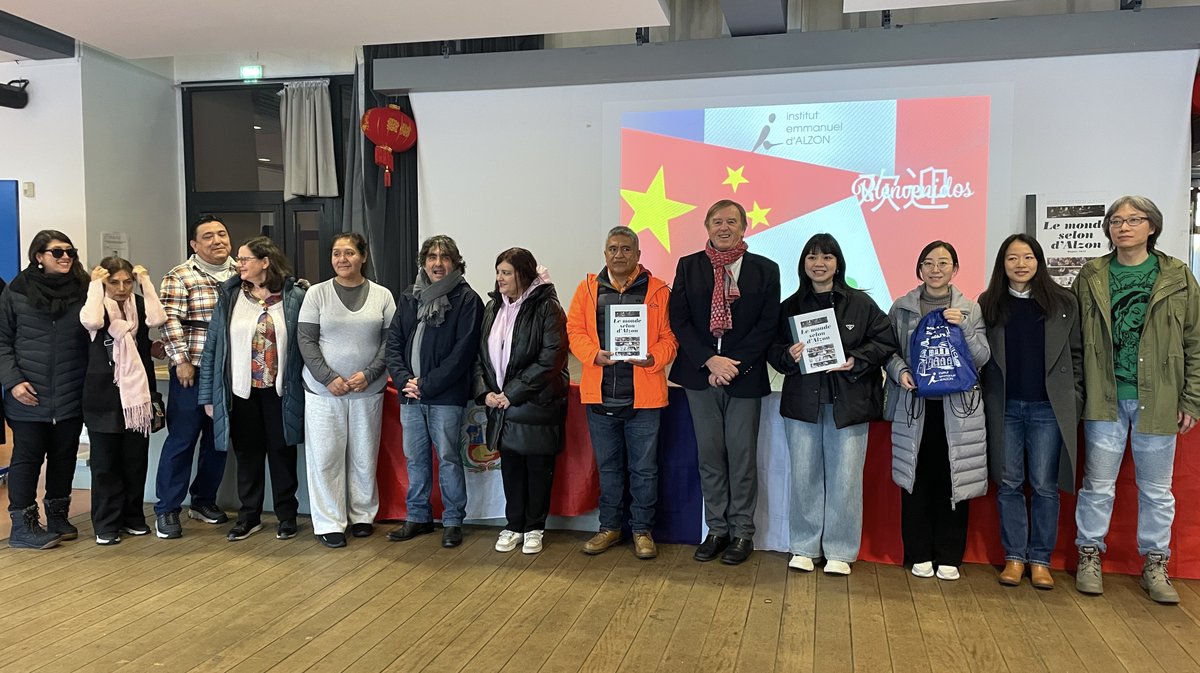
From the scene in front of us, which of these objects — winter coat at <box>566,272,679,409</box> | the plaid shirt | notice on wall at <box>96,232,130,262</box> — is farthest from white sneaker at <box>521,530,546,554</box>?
notice on wall at <box>96,232,130,262</box>

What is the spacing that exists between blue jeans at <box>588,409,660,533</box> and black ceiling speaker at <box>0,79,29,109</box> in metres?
5.36

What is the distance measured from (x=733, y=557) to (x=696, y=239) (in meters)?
2.63

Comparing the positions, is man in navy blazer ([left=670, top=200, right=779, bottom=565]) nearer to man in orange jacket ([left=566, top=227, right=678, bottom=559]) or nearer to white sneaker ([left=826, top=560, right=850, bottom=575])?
man in orange jacket ([left=566, top=227, right=678, bottom=559])

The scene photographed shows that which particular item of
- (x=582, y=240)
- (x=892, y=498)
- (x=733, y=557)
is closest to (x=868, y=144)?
(x=582, y=240)

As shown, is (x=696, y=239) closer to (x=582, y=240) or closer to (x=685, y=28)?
(x=582, y=240)

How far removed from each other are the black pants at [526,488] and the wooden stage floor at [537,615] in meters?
0.16

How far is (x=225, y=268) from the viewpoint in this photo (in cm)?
396

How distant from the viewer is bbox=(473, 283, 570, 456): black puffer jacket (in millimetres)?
3473

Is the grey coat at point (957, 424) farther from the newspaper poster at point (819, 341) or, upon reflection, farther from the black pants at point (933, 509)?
the newspaper poster at point (819, 341)

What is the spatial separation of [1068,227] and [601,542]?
141 inches

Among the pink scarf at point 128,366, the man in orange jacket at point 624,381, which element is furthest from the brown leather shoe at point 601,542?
the pink scarf at point 128,366

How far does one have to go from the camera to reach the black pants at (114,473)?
3.70 metres

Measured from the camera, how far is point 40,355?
360cm

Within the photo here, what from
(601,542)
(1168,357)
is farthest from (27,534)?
(1168,357)
